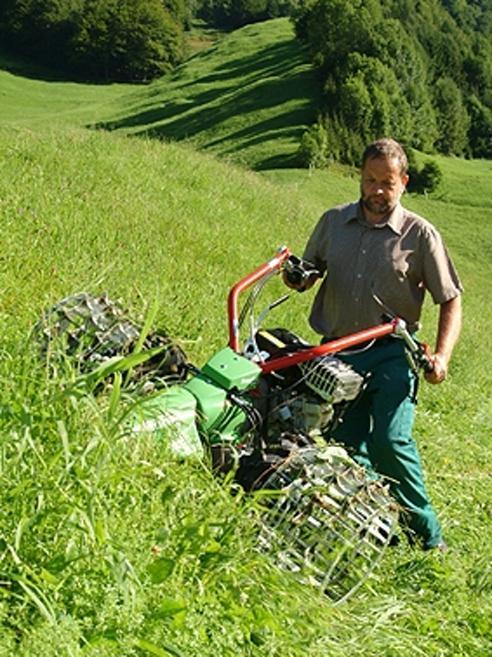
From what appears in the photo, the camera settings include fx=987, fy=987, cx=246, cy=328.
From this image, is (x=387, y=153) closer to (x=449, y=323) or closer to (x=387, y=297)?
(x=387, y=297)

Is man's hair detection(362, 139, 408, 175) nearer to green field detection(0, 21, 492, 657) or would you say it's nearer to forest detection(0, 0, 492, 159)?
green field detection(0, 21, 492, 657)

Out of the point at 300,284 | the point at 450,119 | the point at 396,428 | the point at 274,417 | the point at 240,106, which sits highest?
the point at 300,284

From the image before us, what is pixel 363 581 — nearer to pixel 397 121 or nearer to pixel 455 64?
pixel 397 121

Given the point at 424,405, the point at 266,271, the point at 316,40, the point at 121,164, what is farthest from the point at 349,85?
the point at 266,271

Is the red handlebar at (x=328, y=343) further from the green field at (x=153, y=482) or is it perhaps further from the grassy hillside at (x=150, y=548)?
the grassy hillside at (x=150, y=548)

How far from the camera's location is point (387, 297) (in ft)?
16.1

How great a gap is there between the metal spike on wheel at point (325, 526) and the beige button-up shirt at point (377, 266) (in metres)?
1.42

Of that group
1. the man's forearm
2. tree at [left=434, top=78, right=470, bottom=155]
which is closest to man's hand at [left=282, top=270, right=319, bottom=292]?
the man's forearm

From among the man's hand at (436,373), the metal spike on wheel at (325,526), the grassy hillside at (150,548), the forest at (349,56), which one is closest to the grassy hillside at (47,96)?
the forest at (349,56)

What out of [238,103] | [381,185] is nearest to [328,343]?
[381,185]

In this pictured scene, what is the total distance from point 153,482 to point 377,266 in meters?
1.98

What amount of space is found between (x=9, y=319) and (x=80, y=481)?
1949mm

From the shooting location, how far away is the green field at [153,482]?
112 inches

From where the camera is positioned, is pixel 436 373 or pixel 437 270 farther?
pixel 437 270
